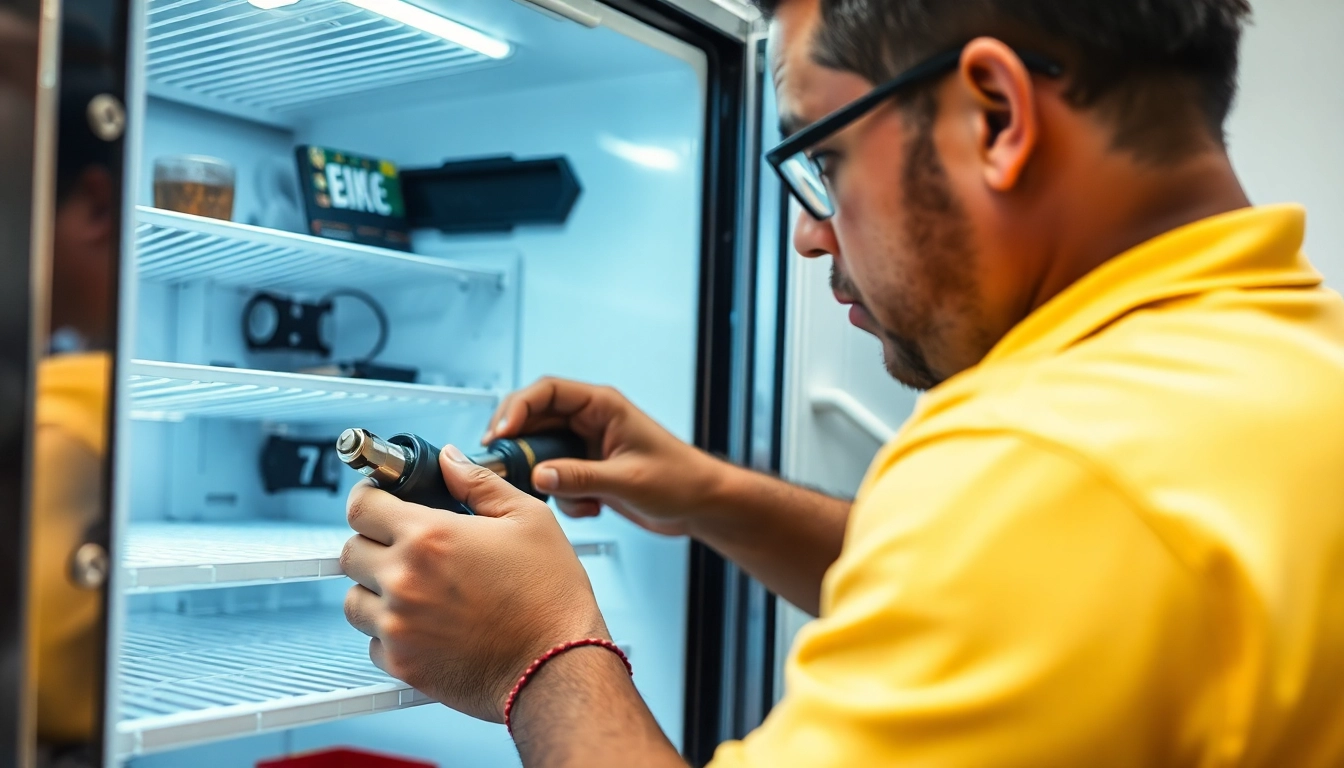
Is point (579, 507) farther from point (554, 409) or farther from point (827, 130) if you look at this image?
point (827, 130)

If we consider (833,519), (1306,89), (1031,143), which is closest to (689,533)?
(833,519)

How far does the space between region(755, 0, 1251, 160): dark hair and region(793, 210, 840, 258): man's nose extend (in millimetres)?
209

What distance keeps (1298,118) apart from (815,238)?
2.67 ft

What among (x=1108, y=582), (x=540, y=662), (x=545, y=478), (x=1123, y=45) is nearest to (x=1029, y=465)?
(x=1108, y=582)

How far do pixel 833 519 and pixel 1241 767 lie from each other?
0.74m

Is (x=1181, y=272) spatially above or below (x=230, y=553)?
above

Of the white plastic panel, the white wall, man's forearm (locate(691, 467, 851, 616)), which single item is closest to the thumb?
man's forearm (locate(691, 467, 851, 616))

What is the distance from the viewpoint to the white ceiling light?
117 cm

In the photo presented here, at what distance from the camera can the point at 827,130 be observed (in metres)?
0.80

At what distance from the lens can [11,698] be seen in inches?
23.9

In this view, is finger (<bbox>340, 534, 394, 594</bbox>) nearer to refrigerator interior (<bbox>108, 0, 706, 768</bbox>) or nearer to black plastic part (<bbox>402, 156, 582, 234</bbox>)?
refrigerator interior (<bbox>108, 0, 706, 768</bbox>)

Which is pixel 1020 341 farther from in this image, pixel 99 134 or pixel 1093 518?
pixel 99 134

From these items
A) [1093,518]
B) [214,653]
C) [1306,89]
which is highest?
[1306,89]


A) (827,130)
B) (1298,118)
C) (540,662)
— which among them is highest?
(1298,118)
